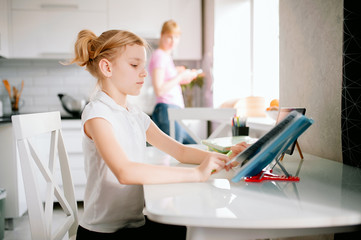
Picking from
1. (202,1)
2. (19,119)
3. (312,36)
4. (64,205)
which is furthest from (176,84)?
(19,119)

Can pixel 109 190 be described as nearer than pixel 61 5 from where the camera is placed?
Yes

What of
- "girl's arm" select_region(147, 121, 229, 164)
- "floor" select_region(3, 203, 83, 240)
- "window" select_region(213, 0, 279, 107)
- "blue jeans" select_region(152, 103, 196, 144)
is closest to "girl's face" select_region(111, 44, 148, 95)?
"girl's arm" select_region(147, 121, 229, 164)

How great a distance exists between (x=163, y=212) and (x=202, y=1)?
132 inches

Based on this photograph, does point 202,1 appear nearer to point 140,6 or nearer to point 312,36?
point 140,6

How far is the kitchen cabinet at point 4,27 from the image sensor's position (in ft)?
10.3

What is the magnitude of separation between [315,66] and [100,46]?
84 centimetres

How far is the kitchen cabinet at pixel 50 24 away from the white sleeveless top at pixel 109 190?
7.98 feet

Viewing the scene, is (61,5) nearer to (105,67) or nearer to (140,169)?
(105,67)

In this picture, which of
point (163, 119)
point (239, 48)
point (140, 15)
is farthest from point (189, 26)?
point (163, 119)

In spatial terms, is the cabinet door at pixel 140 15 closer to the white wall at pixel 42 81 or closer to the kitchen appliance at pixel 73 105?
the white wall at pixel 42 81

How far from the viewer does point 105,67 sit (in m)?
1.08

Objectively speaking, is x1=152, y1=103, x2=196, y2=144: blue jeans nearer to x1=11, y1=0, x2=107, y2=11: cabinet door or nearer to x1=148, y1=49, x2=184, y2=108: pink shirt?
x1=148, y1=49, x2=184, y2=108: pink shirt

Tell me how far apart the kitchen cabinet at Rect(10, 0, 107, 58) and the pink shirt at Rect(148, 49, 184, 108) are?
3.17 feet

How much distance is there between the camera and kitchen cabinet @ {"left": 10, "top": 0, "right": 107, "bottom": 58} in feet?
10.6
